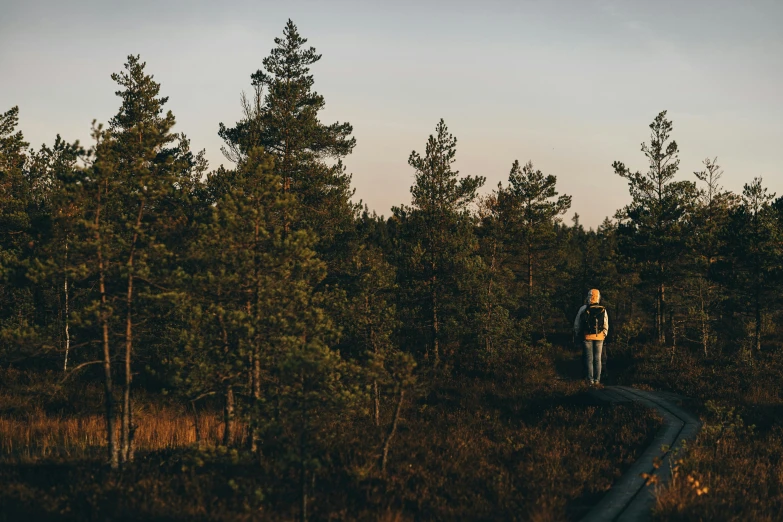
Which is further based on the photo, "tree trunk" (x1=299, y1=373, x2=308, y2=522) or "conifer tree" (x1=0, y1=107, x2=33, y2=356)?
"conifer tree" (x1=0, y1=107, x2=33, y2=356)

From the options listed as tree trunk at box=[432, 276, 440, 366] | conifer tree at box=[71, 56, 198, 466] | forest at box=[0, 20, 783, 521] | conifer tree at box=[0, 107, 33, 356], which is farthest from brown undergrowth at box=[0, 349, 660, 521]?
conifer tree at box=[0, 107, 33, 356]

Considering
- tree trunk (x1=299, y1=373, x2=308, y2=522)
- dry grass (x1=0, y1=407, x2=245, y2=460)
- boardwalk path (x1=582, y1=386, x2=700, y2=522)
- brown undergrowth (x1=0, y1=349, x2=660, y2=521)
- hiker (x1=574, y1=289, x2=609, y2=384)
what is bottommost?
dry grass (x1=0, y1=407, x2=245, y2=460)

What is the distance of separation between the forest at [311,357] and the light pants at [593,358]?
54 centimetres

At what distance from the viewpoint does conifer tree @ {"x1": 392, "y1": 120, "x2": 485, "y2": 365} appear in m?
22.0

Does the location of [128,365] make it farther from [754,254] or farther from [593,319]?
[754,254]

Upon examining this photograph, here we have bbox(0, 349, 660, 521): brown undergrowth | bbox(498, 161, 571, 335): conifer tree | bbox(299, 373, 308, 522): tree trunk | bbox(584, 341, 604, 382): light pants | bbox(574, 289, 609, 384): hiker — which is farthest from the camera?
bbox(498, 161, 571, 335): conifer tree

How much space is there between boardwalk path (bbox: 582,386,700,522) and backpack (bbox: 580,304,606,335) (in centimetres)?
197

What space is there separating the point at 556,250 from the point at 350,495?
29.5 meters

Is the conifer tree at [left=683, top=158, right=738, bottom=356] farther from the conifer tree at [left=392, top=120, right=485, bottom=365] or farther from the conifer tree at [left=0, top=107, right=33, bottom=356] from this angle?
the conifer tree at [left=0, top=107, right=33, bottom=356]

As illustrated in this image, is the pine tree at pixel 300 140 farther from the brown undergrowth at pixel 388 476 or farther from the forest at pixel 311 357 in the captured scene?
the brown undergrowth at pixel 388 476

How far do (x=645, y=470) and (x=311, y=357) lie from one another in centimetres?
623

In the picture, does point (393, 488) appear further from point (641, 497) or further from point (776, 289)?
point (776, 289)

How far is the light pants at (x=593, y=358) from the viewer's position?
53.2ft

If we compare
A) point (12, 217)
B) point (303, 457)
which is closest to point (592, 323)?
point (303, 457)
